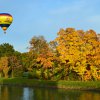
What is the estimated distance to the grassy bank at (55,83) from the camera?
4256cm

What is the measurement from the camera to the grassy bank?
4256cm

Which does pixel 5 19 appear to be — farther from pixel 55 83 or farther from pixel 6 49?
pixel 6 49

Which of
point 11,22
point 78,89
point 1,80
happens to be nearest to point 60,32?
point 78,89

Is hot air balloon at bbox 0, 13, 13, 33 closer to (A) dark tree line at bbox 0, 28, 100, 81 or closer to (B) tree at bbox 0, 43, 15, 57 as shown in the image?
(A) dark tree line at bbox 0, 28, 100, 81

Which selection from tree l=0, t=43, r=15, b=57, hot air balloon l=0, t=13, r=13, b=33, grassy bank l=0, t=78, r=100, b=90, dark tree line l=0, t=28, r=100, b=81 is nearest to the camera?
hot air balloon l=0, t=13, r=13, b=33

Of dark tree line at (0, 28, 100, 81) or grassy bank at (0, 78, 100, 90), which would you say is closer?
grassy bank at (0, 78, 100, 90)

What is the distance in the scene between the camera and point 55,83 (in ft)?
150

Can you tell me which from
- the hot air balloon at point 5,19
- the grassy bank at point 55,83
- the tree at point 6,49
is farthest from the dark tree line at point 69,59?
the tree at point 6,49

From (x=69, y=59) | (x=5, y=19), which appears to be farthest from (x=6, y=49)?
(x=5, y=19)

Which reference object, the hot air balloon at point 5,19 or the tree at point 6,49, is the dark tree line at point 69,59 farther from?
the tree at point 6,49

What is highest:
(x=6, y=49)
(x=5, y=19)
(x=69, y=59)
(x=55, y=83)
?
(x=6, y=49)

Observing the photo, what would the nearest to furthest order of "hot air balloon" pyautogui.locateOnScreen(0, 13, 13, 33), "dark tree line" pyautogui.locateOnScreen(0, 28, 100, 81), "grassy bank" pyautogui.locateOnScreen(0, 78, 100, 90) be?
"hot air balloon" pyautogui.locateOnScreen(0, 13, 13, 33) < "grassy bank" pyautogui.locateOnScreen(0, 78, 100, 90) < "dark tree line" pyautogui.locateOnScreen(0, 28, 100, 81)

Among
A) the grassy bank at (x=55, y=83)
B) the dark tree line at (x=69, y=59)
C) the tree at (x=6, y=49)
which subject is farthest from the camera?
the tree at (x=6, y=49)

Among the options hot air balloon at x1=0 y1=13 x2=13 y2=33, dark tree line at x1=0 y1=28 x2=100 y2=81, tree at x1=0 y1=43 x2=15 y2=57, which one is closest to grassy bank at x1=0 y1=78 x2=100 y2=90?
dark tree line at x1=0 y1=28 x2=100 y2=81
